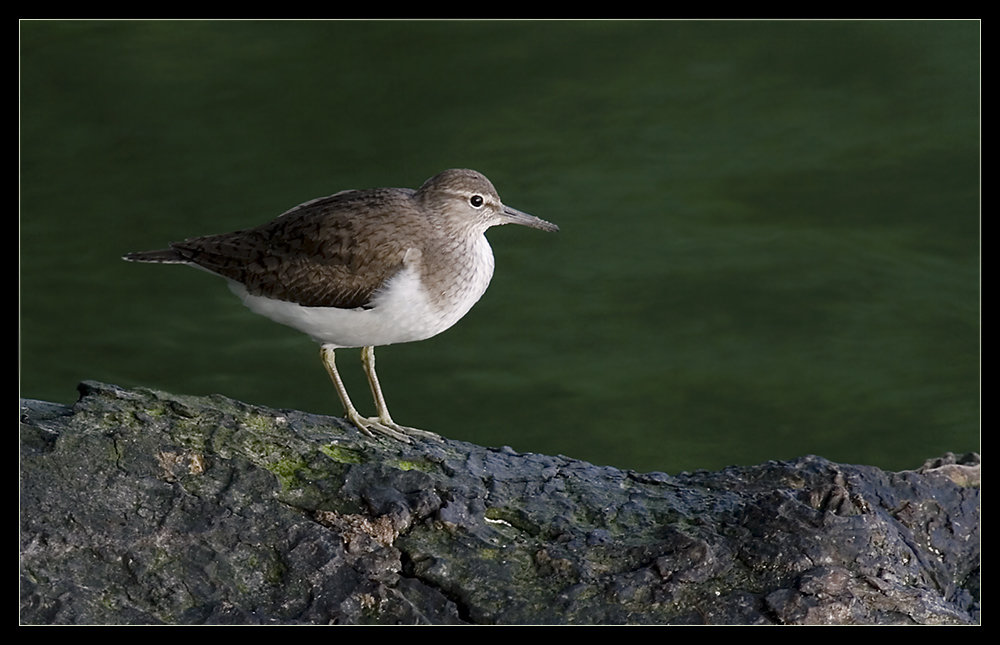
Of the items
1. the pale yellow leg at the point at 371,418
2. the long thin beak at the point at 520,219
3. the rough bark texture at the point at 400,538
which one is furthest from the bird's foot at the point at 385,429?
the long thin beak at the point at 520,219

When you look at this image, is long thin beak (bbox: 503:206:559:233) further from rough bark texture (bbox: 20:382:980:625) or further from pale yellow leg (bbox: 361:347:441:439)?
rough bark texture (bbox: 20:382:980:625)

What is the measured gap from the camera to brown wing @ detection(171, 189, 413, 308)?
5430 mm

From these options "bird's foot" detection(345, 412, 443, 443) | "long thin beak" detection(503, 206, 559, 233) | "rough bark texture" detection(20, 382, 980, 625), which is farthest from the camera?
"long thin beak" detection(503, 206, 559, 233)

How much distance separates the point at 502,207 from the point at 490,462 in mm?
1551

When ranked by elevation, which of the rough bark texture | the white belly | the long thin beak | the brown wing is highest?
the long thin beak

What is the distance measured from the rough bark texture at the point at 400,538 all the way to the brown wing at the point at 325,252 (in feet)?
2.52

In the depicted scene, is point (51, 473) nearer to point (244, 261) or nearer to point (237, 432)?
point (237, 432)

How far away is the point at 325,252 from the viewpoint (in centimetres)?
548

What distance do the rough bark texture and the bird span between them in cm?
70

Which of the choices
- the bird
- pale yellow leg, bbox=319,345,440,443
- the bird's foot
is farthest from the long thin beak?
the bird's foot

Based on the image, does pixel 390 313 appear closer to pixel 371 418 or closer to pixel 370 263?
pixel 370 263

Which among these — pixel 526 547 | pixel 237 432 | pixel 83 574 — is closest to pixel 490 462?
pixel 526 547

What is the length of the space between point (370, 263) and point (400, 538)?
5.24 feet

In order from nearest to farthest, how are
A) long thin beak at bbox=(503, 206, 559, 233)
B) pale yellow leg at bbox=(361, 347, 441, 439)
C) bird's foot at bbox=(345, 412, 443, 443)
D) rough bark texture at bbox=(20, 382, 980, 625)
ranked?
rough bark texture at bbox=(20, 382, 980, 625)
bird's foot at bbox=(345, 412, 443, 443)
pale yellow leg at bbox=(361, 347, 441, 439)
long thin beak at bbox=(503, 206, 559, 233)
